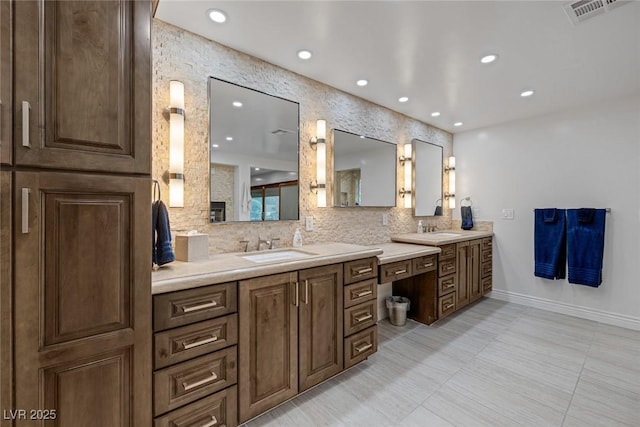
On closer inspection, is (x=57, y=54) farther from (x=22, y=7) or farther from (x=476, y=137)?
(x=476, y=137)

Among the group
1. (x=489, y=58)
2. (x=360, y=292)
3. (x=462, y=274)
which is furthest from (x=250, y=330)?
(x=462, y=274)

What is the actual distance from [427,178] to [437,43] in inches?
85.0

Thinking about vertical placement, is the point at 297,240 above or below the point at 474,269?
above

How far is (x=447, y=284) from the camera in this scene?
10.1ft

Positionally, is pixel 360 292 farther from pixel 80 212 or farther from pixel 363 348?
pixel 80 212

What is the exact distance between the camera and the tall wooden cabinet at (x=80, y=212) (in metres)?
0.92

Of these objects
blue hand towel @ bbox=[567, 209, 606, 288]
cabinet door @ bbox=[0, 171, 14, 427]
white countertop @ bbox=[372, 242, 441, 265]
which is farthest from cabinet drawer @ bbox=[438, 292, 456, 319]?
cabinet door @ bbox=[0, 171, 14, 427]

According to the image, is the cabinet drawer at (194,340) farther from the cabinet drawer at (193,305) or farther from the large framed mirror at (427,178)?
the large framed mirror at (427,178)

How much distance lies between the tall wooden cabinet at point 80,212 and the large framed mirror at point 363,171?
188cm

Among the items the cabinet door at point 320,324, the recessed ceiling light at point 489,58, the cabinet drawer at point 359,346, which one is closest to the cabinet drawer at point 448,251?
the cabinet drawer at point 359,346

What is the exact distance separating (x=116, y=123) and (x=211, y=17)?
3.67 ft

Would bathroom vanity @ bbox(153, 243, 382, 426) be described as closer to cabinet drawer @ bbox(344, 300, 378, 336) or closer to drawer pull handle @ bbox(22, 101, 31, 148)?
cabinet drawer @ bbox(344, 300, 378, 336)

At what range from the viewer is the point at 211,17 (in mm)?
1744

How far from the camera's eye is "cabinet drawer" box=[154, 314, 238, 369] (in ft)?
4.04
